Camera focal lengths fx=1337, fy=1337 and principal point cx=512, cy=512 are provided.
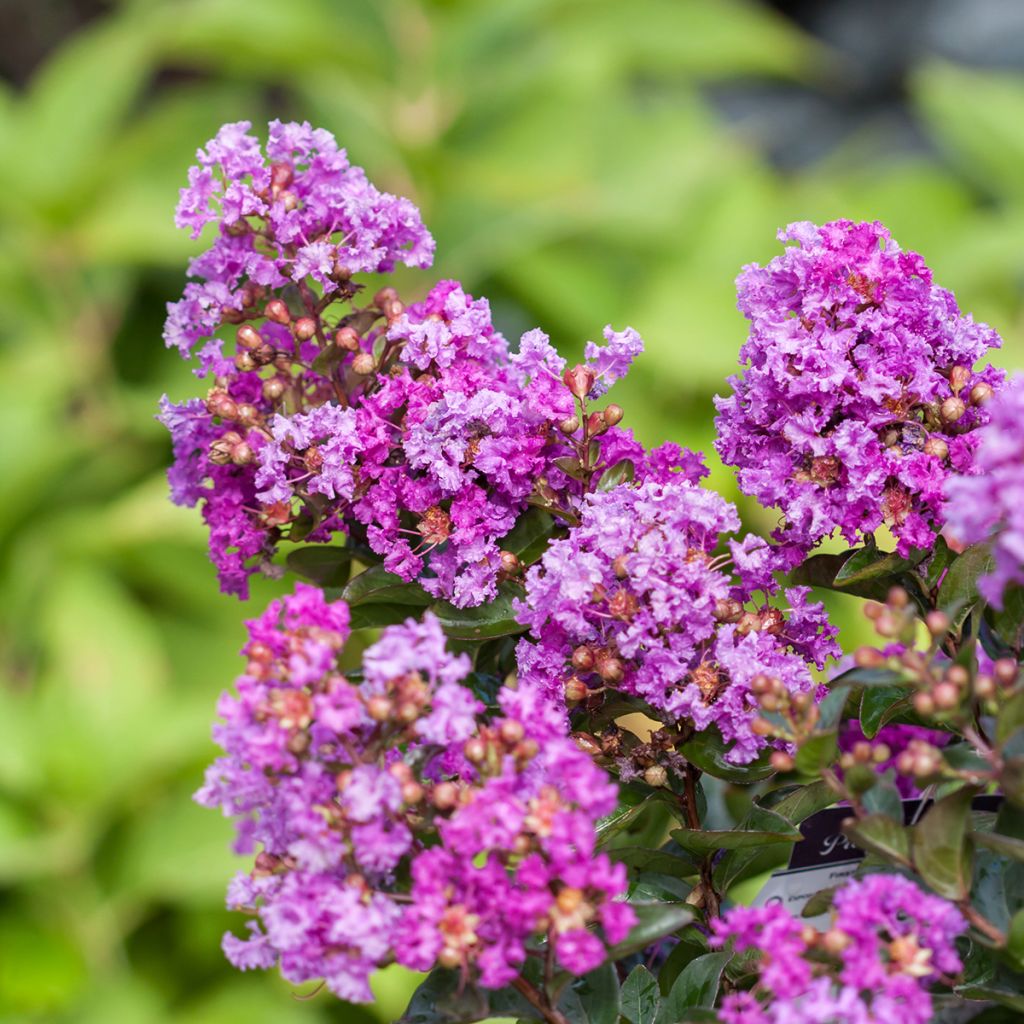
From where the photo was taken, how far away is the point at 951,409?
57 cm

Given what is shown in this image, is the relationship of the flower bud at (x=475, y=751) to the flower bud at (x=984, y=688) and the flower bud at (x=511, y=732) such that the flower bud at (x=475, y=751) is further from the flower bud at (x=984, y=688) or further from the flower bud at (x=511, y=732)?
the flower bud at (x=984, y=688)

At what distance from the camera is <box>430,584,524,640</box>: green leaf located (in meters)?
0.61

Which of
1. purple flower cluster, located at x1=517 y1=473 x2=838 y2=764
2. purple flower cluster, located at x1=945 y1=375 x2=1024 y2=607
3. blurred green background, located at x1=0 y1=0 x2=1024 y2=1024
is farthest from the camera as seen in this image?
blurred green background, located at x1=0 y1=0 x2=1024 y2=1024

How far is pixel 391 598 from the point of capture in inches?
25.6

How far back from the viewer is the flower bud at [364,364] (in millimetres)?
619

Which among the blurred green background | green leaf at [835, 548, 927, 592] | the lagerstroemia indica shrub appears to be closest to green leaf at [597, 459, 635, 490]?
the lagerstroemia indica shrub

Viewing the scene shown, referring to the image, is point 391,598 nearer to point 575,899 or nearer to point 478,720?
point 478,720

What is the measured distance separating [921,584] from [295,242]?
0.33 meters

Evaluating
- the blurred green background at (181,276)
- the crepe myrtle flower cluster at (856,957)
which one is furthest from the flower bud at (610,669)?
the blurred green background at (181,276)

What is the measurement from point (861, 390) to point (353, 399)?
237mm

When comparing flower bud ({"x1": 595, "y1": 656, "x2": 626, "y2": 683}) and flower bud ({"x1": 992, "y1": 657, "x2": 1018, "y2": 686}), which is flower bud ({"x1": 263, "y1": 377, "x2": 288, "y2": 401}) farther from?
flower bud ({"x1": 992, "y1": 657, "x2": 1018, "y2": 686})

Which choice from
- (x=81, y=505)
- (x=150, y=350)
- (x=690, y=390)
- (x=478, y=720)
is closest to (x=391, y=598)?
(x=478, y=720)

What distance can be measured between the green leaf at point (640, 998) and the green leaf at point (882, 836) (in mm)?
144

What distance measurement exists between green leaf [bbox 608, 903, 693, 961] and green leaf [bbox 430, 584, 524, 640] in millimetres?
150
